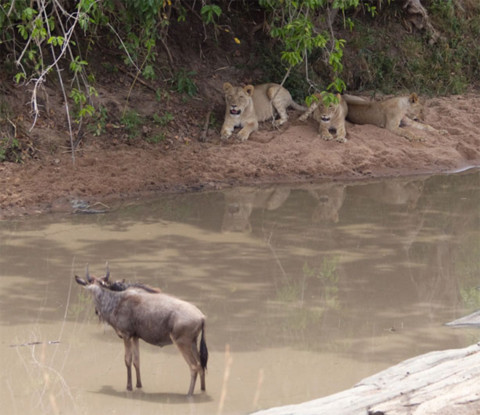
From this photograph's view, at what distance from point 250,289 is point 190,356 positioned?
93.0 inches

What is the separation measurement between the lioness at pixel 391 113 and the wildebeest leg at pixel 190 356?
8.87m

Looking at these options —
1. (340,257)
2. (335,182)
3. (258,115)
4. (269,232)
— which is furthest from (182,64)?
(340,257)

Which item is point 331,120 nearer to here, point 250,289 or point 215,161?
point 215,161

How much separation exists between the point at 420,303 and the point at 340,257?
58.2 inches

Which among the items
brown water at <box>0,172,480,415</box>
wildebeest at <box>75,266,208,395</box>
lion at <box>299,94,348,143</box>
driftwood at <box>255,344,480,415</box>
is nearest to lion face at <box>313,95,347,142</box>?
lion at <box>299,94,348,143</box>

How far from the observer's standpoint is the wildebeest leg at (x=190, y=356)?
567 centimetres

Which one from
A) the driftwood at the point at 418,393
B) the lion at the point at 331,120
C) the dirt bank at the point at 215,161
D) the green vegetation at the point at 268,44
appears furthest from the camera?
the lion at the point at 331,120

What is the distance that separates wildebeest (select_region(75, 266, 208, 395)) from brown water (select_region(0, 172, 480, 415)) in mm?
262

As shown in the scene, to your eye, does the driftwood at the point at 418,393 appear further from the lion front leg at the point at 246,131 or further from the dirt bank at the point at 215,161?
the lion front leg at the point at 246,131

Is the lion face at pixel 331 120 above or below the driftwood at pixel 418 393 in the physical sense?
below

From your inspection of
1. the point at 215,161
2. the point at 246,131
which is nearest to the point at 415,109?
the point at 246,131

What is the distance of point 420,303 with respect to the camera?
25.2 ft

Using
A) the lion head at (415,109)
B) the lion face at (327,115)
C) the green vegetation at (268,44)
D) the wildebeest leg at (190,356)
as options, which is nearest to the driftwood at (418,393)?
the wildebeest leg at (190,356)

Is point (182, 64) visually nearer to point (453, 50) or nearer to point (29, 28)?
point (29, 28)
